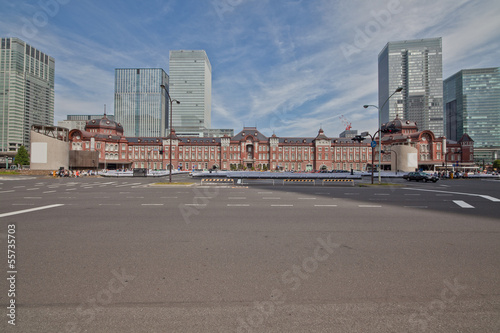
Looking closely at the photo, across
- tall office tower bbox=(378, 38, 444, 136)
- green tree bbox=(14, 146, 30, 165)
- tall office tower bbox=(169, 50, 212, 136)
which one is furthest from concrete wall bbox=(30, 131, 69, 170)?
tall office tower bbox=(378, 38, 444, 136)

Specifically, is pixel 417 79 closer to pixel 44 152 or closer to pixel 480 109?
pixel 480 109

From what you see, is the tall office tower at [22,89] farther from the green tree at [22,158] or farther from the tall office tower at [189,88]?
the tall office tower at [189,88]

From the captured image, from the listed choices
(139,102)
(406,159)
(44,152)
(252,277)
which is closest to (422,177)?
(406,159)

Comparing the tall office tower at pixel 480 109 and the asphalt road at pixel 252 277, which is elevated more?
the tall office tower at pixel 480 109

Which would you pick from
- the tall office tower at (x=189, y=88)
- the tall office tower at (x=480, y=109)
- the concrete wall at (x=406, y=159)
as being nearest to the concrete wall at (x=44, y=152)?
the concrete wall at (x=406, y=159)

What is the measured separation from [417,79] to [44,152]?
693ft

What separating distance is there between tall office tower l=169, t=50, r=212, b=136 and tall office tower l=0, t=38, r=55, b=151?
235 ft

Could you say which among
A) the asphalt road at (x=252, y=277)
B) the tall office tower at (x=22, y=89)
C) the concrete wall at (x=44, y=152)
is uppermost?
the tall office tower at (x=22, y=89)

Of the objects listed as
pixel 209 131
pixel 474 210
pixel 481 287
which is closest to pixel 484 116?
pixel 209 131

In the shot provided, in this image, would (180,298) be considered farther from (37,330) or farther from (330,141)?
(330,141)

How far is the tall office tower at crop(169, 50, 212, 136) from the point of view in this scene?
16262 centimetres

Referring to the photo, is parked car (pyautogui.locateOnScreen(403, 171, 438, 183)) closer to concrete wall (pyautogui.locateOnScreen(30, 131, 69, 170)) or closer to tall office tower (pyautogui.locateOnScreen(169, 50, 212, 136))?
concrete wall (pyautogui.locateOnScreen(30, 131, 69, 170))

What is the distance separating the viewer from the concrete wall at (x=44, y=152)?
1965 inches

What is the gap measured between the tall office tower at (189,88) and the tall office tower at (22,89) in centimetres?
7161
